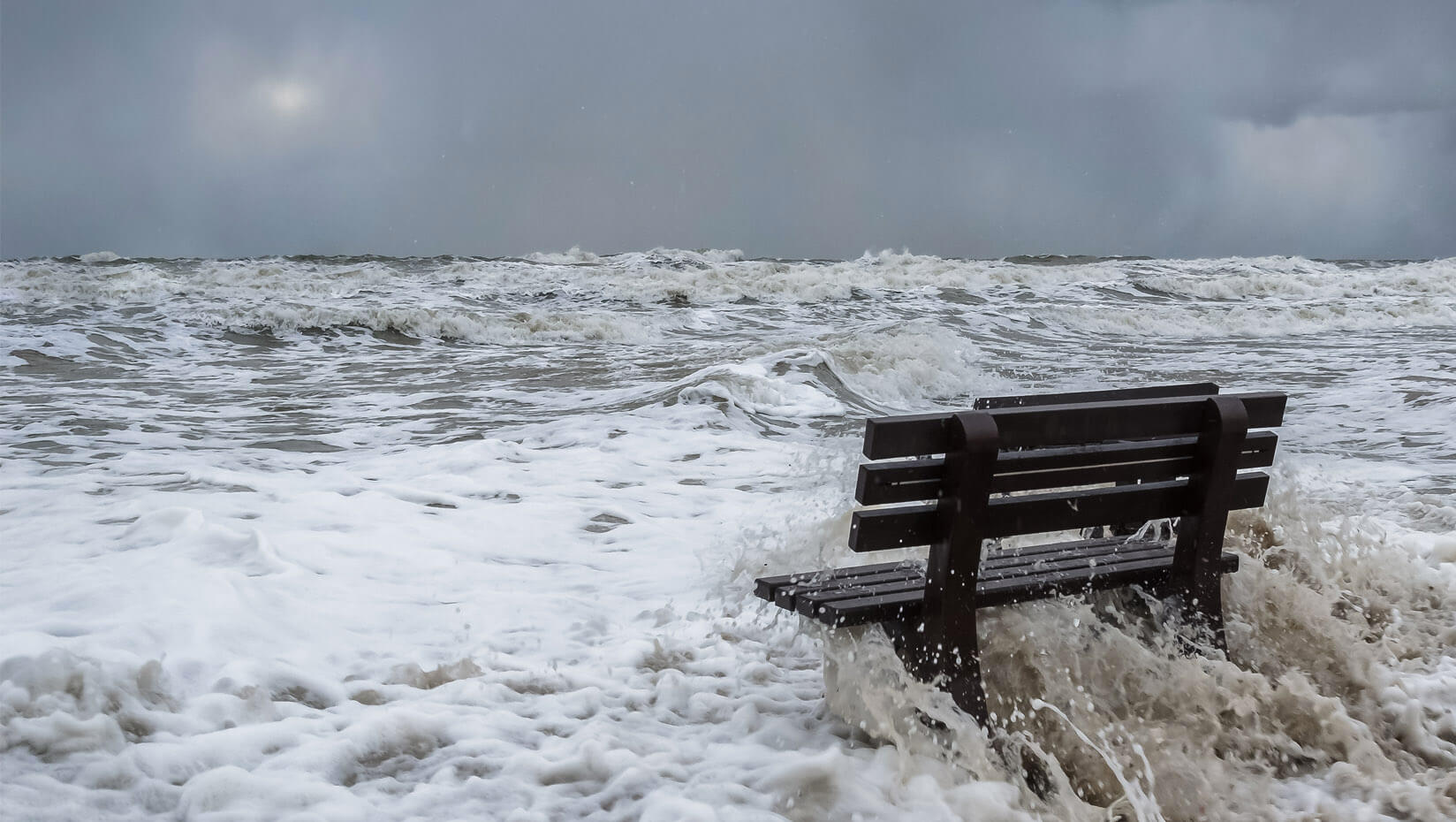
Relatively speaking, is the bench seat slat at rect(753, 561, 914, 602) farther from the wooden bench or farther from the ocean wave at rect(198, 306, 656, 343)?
the ocean wave at rect(198, 306, 656, 343)

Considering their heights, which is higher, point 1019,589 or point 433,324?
point 1019,589

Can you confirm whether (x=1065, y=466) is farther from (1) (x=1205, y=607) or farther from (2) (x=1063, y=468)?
(1) (x=1205, y=607)

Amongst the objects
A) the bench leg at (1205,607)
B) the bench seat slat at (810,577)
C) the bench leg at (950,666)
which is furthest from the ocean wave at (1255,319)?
the bench leg at (950,666)

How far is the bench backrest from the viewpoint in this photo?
101 inches

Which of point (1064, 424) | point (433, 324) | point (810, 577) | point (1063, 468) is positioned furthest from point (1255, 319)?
point (810, 577)

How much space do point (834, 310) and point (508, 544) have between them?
1896 cm

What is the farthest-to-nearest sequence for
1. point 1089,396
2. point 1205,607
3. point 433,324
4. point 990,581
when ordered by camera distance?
point 433,324
point 1089,396
point 1205,607
point 990,581

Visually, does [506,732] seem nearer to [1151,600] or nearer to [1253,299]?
[1151,600]

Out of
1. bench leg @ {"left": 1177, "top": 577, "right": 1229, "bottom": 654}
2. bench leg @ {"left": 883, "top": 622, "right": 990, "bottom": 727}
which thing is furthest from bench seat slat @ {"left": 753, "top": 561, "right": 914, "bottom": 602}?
bench leg @ {"left": 1177, "top": 577, "right": 1229, "bottom": 654}

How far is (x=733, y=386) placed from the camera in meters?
9.16

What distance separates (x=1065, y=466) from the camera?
2.80 meters

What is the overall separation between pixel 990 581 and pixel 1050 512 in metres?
0.29

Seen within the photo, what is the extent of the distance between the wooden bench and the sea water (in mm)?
132

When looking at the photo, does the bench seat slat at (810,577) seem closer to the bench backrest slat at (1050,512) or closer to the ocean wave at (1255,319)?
Answer: the bench backrest slat at (1050,512)
